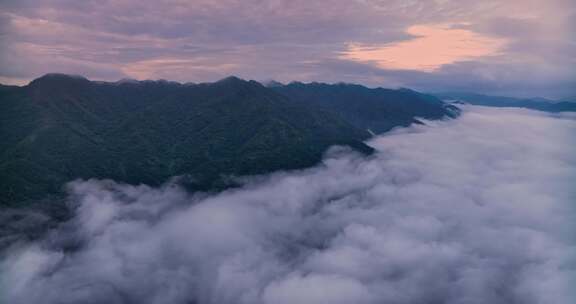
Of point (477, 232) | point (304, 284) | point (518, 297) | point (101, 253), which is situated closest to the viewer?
point (518, 297)

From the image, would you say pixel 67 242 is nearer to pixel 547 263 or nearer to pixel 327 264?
pixel 327 264

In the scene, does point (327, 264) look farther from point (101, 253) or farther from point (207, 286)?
point (101, 253)

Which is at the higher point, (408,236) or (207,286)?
(408,236)

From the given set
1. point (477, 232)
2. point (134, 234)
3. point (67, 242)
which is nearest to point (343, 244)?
point (477, 232)

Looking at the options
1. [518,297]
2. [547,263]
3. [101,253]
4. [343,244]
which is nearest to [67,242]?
[101,253]

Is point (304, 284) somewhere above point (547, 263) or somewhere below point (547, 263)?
below

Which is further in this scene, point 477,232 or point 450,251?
point 477,232

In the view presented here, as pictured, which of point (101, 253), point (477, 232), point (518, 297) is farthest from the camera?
point (477, 232)

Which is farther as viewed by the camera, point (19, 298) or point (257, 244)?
point (257, 244)

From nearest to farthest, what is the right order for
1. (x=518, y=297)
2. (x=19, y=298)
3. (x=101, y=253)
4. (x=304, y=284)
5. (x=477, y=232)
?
(x=19, y=298), (x=518, y=297), (x=304, y=284), (x=101, y=253), (x=477, y=232)
